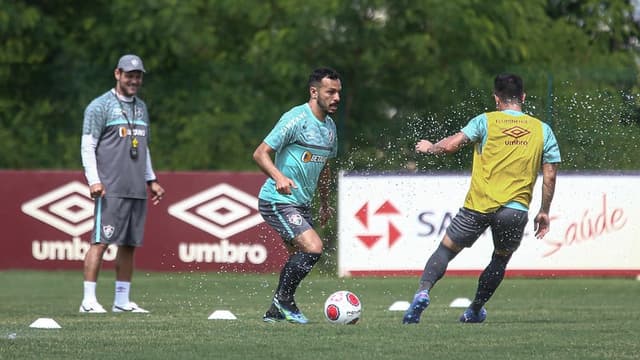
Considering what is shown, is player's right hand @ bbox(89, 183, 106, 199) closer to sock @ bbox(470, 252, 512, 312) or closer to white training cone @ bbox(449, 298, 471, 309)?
sock @ bbox(470, 252, 512, 312)

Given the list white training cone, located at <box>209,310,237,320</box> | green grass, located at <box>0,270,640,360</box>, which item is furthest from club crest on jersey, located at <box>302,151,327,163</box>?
white training cone, located at <box>209,310,237,320</box>

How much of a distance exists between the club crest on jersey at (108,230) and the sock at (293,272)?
2088mm

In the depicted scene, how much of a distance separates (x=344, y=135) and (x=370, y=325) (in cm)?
1006

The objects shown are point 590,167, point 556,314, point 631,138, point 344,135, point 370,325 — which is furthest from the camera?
point 344,135

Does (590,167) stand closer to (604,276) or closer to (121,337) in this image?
(604,276)

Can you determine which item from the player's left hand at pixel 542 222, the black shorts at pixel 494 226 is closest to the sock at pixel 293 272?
the black shorts at pixel 494 226

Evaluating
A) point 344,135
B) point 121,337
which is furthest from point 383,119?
point 121,337

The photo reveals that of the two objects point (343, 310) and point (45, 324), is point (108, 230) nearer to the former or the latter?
point (45, 324)

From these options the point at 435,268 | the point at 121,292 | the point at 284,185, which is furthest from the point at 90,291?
the point at 435,268

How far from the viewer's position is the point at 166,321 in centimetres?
984

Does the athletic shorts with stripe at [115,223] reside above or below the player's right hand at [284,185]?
below

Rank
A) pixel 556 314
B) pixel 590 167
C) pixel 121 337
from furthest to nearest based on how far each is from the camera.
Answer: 1. pixel 590 167
2. pixel 556 314
3. pixel 121 337

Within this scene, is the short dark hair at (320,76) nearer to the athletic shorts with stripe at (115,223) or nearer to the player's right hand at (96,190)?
the player's right hand at (96,190)

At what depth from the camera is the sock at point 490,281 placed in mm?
9750
